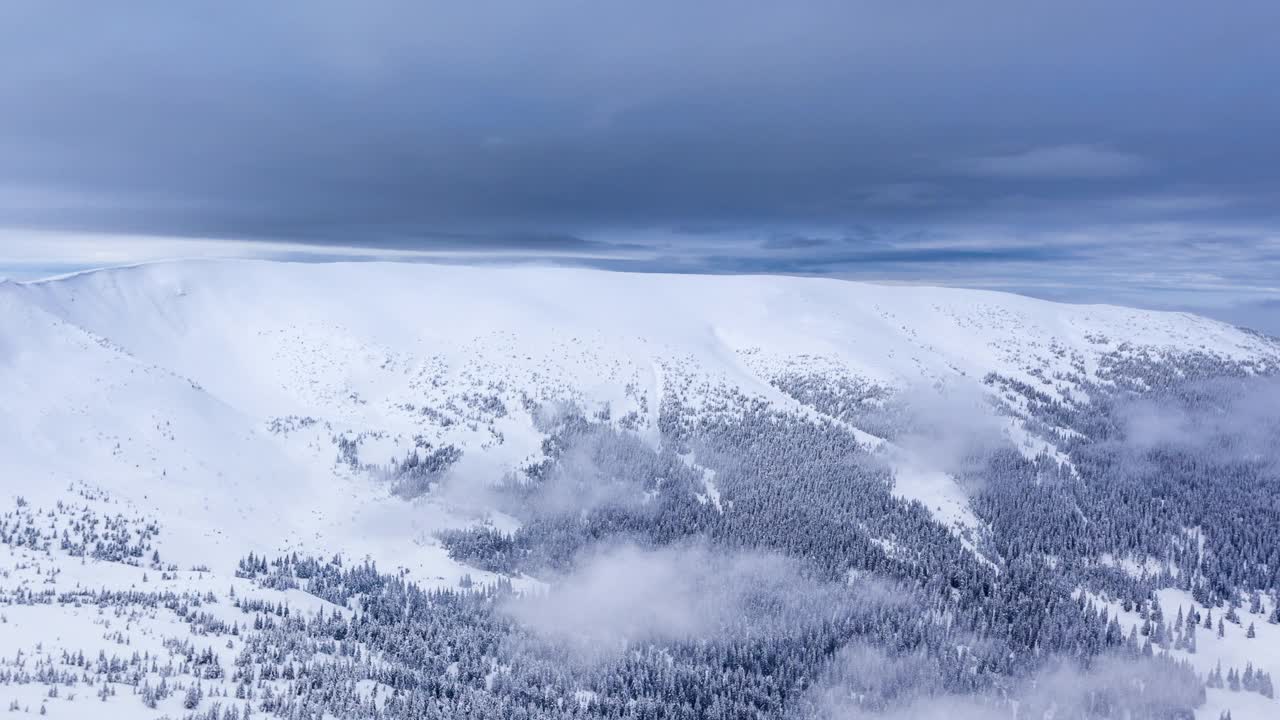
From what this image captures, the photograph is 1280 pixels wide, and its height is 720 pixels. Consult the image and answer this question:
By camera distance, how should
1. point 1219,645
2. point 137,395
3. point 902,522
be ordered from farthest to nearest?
point 902,522, point 137,395, point 1219,645

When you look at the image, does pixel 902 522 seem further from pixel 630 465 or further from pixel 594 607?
pixel 594 607

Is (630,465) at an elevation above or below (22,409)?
below

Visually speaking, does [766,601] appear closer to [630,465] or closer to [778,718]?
[778,718]

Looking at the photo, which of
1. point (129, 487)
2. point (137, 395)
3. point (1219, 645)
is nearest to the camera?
point (129, 487)

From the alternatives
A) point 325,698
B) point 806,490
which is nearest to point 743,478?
point 806,490

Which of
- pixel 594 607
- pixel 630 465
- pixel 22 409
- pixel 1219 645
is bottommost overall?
pixel 1219 645

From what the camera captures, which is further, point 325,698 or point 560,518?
point 560,518

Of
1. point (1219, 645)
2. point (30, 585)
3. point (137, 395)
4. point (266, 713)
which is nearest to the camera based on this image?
point (266, 713)

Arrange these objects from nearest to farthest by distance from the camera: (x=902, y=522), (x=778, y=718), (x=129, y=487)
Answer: (x=778, y=718) → (x=129, y=487) → (x=902, y=522)

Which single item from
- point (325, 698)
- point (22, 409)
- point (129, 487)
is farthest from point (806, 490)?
point (22, 409)
